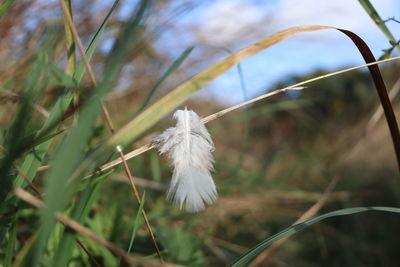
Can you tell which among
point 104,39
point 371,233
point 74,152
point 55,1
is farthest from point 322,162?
point 74,152

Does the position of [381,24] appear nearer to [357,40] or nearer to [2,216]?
[357,40]

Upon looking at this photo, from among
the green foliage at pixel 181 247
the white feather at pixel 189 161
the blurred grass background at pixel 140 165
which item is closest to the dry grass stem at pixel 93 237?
the blurred grass background at pixel 140 165

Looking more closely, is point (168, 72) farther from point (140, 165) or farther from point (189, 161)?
point (140, 165)

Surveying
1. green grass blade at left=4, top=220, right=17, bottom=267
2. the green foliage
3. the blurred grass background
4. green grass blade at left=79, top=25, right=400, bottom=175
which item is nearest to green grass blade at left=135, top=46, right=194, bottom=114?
the blurred grass background

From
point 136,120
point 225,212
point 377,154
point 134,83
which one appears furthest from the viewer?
point 377,154

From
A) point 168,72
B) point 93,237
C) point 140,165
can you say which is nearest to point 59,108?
point 168,72

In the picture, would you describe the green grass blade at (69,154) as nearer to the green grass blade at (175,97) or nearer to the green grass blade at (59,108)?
the green grass blade at (175,97)
